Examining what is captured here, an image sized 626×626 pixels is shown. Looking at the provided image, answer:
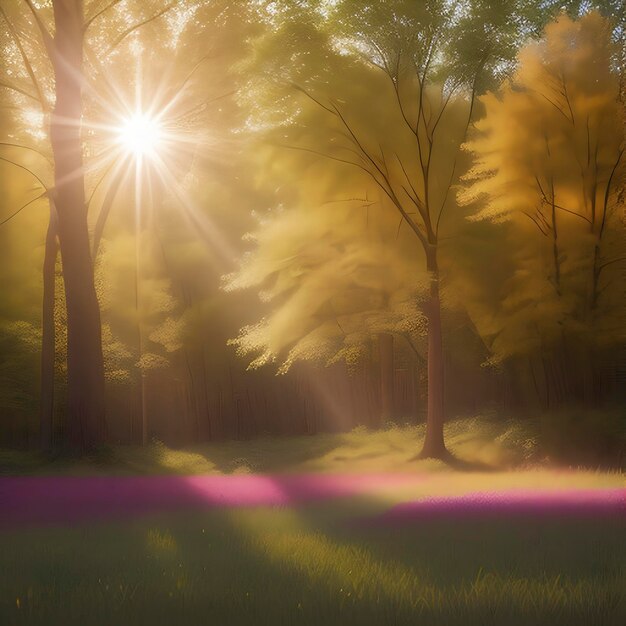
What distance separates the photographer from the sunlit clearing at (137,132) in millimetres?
20734

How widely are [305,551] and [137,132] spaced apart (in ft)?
54.1

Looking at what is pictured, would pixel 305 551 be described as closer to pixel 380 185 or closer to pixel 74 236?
pixel 74 236

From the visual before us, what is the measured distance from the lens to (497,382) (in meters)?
24.9

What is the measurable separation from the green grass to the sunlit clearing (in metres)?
14.5

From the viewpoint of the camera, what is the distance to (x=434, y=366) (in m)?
16.9

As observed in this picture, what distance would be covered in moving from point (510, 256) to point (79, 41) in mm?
10383

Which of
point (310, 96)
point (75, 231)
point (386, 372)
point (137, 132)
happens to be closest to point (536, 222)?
point (310, 96)

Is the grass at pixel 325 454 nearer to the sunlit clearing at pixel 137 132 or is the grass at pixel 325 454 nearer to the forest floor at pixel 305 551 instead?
the forest floor at pixel 305 551

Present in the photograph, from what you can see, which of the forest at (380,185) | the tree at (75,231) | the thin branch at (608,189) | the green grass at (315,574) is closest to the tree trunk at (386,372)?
the forest at (380,185)

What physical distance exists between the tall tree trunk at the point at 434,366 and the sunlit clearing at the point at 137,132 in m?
8.36

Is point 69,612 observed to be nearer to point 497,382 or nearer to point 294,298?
point 294,298

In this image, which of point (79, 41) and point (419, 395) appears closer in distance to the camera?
point (79, 41)

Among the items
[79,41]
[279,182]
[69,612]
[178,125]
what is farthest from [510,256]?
[69,612]

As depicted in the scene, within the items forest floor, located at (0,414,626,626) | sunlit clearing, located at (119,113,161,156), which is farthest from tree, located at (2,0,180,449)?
sunlit clearing, located at (119,113,161,156)
